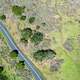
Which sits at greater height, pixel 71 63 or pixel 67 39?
pixel 67 39

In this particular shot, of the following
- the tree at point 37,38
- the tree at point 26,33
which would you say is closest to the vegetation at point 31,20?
the tree at point 26,33

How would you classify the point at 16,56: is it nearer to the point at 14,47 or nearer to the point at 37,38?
the point at 14,47

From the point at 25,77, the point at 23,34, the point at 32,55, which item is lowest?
the point at 25,77

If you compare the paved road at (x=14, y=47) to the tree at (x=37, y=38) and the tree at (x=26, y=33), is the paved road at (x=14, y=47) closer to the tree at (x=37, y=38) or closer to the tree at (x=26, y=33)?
the tree at (x=26, y=33)

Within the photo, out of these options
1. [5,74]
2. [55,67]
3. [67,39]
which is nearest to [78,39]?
[67,39]

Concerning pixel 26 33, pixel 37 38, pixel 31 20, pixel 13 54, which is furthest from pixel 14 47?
pixel 31 20

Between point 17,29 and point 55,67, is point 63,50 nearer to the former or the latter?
point 55,67

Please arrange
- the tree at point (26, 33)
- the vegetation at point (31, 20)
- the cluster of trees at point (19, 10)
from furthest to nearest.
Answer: the cluster of trees at point (19, 10), the vegetation at point (31, 20), the tree at point (26, 33)
